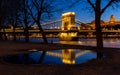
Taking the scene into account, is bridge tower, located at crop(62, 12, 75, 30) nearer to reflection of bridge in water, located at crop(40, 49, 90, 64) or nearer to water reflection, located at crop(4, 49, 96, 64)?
reflection of bridge in water, located at crop(40, 49, 90, 64)

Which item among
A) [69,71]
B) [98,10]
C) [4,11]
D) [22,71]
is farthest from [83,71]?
[4,11]

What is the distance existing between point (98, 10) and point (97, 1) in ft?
3.17

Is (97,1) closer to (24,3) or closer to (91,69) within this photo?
(91,69)

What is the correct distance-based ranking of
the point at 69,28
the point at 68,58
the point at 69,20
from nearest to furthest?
the point at 68,58 < the point at 69,28 < the point at 69,20

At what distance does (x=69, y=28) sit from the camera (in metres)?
159

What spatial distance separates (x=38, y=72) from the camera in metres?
14.2

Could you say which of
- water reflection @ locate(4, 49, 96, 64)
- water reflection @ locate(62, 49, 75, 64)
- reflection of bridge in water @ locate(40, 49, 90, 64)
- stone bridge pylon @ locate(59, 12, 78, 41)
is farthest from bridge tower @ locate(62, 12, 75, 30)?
water reflection @ locate(4, 49, 96, 64)

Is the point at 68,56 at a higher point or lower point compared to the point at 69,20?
lower

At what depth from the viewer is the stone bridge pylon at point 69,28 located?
148000 mm

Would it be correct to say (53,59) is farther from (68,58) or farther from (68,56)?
(68,56)

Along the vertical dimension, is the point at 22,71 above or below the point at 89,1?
below

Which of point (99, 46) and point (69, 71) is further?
point (99, 46)

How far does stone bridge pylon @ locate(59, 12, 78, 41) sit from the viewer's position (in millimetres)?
148000

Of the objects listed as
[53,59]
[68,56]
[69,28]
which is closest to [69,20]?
[69,28]
